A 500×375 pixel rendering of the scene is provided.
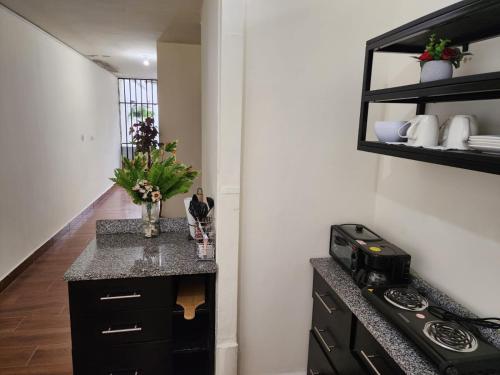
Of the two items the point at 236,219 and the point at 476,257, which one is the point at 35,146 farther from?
the point at 476,257

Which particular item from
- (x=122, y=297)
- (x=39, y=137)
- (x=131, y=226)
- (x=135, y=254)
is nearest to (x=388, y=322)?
(x=122, y=297)

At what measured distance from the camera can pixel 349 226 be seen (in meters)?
1.93

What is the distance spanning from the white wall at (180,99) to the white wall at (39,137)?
4.44 feet

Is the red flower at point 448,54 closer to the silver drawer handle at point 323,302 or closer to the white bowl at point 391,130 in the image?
the white bowl at point 391,130

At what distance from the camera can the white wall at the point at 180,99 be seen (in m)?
4.55

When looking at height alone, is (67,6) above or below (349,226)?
above

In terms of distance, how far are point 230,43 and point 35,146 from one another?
3.22 metres

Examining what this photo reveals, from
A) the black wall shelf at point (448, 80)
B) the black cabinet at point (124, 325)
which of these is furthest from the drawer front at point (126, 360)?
the black wall shelf at point (448, 80)

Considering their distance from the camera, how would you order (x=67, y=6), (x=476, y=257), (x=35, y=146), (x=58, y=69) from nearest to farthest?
1. (x=476, y=257)
2. (x=67, y=6)
3. (x=35, y=146)
4. (x=58, y=69)

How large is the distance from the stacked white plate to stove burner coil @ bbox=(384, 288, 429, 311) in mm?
652

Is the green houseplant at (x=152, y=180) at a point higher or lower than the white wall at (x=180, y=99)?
lower

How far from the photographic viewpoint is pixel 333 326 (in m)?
1.70

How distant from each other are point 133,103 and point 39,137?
18.1 ft

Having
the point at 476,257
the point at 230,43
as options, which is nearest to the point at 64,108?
the point at 230,43
